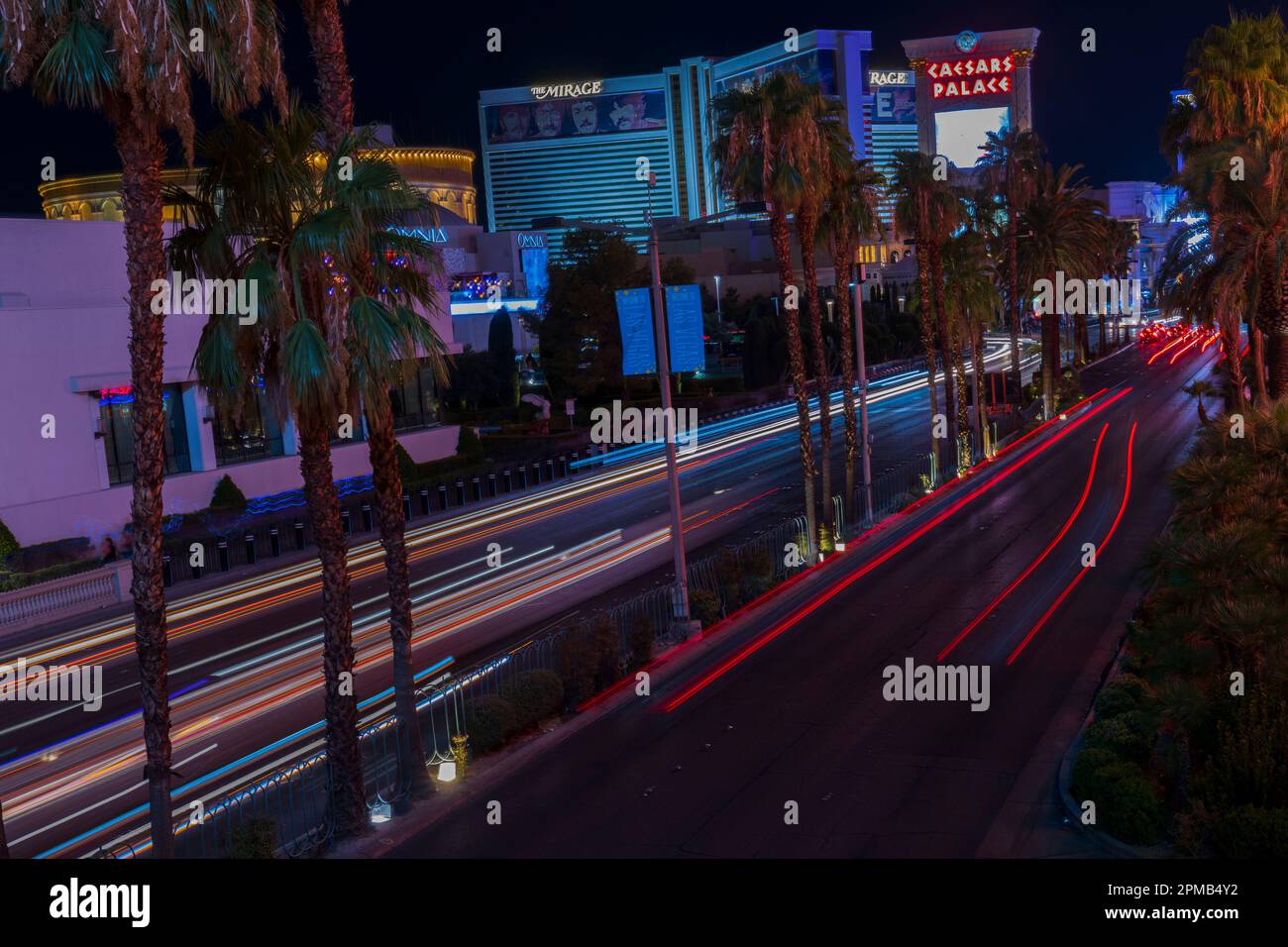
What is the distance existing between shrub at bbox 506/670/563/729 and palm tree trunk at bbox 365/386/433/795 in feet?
7.83

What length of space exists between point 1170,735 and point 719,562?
11.7 meters

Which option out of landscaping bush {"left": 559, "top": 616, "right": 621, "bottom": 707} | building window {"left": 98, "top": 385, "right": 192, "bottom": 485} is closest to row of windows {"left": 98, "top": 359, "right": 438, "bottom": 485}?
building window {"left": 98, "top": 385, "right": 192, "bottom": 485}

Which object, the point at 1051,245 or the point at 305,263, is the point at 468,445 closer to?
the point at 1051,245

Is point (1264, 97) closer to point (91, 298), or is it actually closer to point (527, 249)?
point (91, 298)

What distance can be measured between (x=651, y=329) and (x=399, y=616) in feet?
37.1

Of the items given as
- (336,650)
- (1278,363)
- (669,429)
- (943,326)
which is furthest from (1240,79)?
(336,650)

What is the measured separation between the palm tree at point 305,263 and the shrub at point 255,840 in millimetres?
1491

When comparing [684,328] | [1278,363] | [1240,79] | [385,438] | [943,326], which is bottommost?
[1278,363]

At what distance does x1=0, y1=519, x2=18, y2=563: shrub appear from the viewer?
30375mm

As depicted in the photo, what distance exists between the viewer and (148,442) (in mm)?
11383

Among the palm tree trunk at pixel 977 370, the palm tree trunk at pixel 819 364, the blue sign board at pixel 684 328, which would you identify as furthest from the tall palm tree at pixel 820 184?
the palm tree trunk at pixel 977 370

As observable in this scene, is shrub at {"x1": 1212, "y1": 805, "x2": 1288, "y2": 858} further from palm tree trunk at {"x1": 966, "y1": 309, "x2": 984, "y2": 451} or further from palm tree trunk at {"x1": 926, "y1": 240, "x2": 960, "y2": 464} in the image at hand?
palm tree trunk at {"x1": 966, "y1": 309, "x2": 984, "y2": 451}

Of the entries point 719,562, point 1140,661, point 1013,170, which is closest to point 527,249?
point 1013,170

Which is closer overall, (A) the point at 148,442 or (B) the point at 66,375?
(A) the point at 148,442
